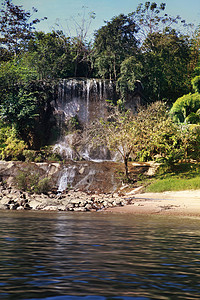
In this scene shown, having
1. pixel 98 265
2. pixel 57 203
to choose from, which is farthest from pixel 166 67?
pixel 98 265

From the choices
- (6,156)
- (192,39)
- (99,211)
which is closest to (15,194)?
(99,211)

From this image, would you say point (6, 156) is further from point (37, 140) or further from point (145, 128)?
point (145, 128)

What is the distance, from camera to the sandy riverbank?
1314cm

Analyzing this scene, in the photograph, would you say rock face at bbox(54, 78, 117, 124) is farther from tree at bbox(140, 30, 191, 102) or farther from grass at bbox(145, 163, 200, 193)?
grass at bbox(145, 163, 200, 193)

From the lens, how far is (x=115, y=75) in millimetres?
30703

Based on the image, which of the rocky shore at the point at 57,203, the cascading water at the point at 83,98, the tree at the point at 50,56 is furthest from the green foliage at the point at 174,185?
the tree at the point at 50,56

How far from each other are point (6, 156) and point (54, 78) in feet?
31.0

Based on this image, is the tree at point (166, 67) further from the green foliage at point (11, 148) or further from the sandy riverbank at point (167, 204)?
the sandy riverbank at point (167, 204)

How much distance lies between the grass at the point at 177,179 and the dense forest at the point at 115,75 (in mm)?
923

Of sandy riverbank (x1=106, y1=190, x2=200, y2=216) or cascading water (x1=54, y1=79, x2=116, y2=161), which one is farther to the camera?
cascading water (x1=54, y1=79, x2=116, y2=161)

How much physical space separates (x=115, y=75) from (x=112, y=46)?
2816 mm

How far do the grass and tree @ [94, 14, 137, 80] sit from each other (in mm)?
12406

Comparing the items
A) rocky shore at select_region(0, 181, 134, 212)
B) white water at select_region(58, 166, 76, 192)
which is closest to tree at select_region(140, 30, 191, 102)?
white water at select_region(58, 166, 76, 192)

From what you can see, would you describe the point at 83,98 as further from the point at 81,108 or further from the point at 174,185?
the point at 174,185
